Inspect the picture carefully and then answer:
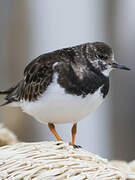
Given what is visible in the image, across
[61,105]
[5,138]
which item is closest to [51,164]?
[61,105]

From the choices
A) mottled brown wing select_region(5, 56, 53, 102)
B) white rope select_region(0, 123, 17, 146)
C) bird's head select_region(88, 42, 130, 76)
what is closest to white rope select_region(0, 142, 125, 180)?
mottled brown wing select_region(5, 56, 53, 102)

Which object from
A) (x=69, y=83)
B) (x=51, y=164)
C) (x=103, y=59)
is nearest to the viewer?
(x=51, y=164)

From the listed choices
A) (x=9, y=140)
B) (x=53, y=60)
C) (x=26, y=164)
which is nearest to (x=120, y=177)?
(x=26, y=164)

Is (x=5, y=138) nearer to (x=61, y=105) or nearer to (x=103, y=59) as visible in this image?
(x=61, y=105)

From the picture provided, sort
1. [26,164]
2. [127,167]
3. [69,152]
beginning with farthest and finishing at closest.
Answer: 1. [127,167]
2. [69,152]
3. [26,164]

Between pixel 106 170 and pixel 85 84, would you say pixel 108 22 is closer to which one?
pixel 85 84

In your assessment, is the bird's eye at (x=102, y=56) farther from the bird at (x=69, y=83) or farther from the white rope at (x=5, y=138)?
the white rope at (x=5, y=138)

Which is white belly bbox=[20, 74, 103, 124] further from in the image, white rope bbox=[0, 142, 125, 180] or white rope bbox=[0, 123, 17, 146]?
white rope bbox=[0, 123, 17, 146]
